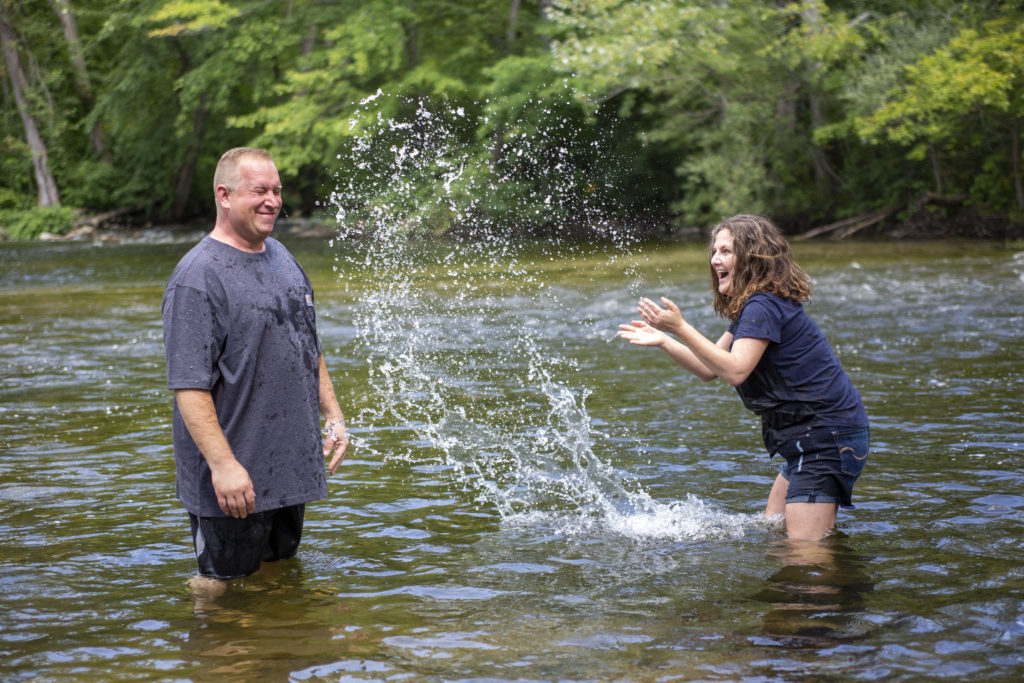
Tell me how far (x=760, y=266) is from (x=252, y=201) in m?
2.37

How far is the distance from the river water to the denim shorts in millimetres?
343

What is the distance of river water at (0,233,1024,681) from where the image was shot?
4547 mm

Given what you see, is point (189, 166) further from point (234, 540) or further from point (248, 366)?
point (248, 366)

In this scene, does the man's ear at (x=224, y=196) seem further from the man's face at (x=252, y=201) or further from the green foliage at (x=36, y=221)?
the green foliage at (x=36, y=221)

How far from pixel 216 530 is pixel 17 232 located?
3769 centimetres

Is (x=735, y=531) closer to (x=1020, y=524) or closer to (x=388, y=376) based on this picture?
(x=1020, y=524)

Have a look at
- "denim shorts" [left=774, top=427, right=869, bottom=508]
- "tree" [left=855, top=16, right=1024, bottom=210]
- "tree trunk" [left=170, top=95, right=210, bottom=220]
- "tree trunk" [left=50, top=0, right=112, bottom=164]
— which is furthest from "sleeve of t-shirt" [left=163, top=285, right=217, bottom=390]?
"tree trunk" [left=50, top=0, right=112, bottom=164]

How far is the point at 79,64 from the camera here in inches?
1718

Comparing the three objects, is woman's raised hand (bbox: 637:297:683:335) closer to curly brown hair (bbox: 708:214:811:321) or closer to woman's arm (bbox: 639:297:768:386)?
woman's arm (bbox: 639:297:768:386)

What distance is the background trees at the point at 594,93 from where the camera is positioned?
27.1 meters

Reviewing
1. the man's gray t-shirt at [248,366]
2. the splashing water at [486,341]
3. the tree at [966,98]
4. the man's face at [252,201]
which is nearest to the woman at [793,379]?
the splashing water at [486,341]

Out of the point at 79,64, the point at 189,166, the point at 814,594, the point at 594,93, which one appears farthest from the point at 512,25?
the point at 814,594

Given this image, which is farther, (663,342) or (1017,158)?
(1017,158)

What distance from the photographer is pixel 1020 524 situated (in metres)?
6.07
